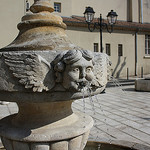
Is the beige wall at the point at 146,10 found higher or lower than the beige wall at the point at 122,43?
higher

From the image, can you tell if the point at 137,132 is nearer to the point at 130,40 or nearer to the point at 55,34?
the point at 55,34

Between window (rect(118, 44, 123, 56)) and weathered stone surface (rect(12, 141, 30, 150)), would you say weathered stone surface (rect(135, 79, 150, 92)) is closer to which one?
weathered stone surface (rect(12, 141, 30, 150))

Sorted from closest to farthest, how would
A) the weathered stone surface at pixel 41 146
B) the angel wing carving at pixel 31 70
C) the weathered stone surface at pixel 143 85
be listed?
1. the angel wing carving at pixel 31 70
2. the weathered stone surface at pixel 41 146
3. the weathered stone surface at pixel 143 85

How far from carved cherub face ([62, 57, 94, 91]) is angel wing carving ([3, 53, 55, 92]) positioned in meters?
0.14

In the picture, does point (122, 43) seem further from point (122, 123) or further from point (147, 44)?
point (122, 123)

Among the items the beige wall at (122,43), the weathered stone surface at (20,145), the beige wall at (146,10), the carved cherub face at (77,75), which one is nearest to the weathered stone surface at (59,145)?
the weathered stone surface at (20,145)

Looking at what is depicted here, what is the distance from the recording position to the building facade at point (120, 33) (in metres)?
14.4

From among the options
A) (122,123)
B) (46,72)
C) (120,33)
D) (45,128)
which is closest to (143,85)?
(122,123)

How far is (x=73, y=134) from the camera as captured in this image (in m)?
1.77

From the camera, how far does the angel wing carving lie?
145 centimetres

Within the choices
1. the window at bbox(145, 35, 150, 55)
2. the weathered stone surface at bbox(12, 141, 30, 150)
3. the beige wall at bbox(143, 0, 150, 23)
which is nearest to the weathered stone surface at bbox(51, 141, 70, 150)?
the weathered stone surface at bbox(12, 141, 30, 150)

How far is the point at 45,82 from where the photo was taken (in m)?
1.48

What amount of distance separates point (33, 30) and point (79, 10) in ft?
48.3

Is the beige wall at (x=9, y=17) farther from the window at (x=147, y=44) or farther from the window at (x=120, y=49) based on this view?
the window at (x=147, y=44)
